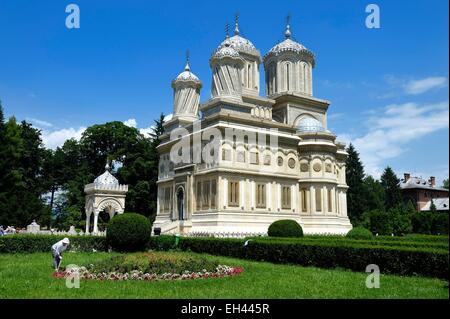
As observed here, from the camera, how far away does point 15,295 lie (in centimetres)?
888

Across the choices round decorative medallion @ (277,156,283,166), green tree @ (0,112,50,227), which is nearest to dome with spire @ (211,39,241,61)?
round decorative medallion @ (277,156,283,166)

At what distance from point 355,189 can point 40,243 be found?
38.5m

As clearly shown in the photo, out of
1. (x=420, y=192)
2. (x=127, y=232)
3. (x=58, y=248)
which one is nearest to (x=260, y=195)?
(x=127, y=232)

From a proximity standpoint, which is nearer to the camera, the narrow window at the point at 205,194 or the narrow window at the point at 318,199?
the narrow window at the point at 205,194

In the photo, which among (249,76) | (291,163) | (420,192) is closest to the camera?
(291,163)

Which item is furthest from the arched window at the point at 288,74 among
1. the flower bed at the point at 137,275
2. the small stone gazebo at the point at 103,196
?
the flower bed at the point at 137,275

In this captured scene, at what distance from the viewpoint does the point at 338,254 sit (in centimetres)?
1405

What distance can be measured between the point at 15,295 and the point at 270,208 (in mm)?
21198

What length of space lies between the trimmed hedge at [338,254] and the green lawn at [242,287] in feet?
1.99

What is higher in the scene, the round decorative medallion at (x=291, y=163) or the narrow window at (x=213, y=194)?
the round decorative medallion at (x=291, y=163)

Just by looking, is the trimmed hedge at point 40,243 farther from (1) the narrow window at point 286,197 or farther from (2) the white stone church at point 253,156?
(1) the narrow window at point 286,197

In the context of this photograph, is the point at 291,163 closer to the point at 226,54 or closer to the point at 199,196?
the point at 199,196

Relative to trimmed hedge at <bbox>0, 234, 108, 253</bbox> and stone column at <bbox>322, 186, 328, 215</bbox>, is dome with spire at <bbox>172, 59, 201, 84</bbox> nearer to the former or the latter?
stone column at <bbox>322, 186, 328, 215</bbox>

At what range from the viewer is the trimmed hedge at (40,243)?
19531mm
